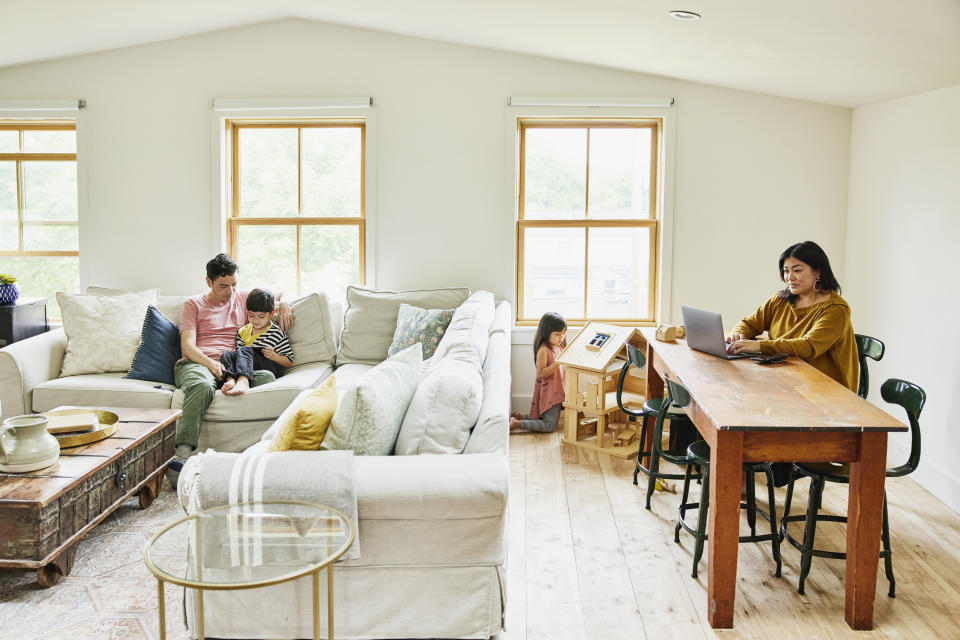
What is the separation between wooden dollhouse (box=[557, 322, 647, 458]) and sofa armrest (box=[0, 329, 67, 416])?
2.97 metres

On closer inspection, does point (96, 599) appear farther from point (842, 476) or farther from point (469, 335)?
point (842, 476)

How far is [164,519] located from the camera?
3498mm

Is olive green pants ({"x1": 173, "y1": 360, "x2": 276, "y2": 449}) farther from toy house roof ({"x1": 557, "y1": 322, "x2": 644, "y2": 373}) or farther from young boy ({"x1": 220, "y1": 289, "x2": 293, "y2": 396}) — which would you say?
toy house roof ({"x1": 557, "y1": 322, "x2": 644, "y2": 373})

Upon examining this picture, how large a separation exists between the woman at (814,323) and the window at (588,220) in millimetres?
1779

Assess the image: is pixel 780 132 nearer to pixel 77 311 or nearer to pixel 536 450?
pixel 536 450

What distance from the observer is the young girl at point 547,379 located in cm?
491

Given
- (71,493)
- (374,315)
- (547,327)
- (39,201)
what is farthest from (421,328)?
(39,201)

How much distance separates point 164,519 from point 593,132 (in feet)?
11.5

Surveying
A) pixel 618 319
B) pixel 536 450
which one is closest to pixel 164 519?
pixel 536 450

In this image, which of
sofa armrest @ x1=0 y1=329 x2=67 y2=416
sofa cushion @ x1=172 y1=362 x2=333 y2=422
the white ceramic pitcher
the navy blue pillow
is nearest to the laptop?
sofa cushion @ x1=172 y1=362 x2=333 y2=422

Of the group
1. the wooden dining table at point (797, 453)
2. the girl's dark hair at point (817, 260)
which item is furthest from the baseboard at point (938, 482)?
the wooden dining table at point (797, 453)

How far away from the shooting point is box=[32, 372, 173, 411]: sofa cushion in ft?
13.7

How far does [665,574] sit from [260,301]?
8.88ft

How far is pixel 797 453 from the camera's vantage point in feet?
8.31
